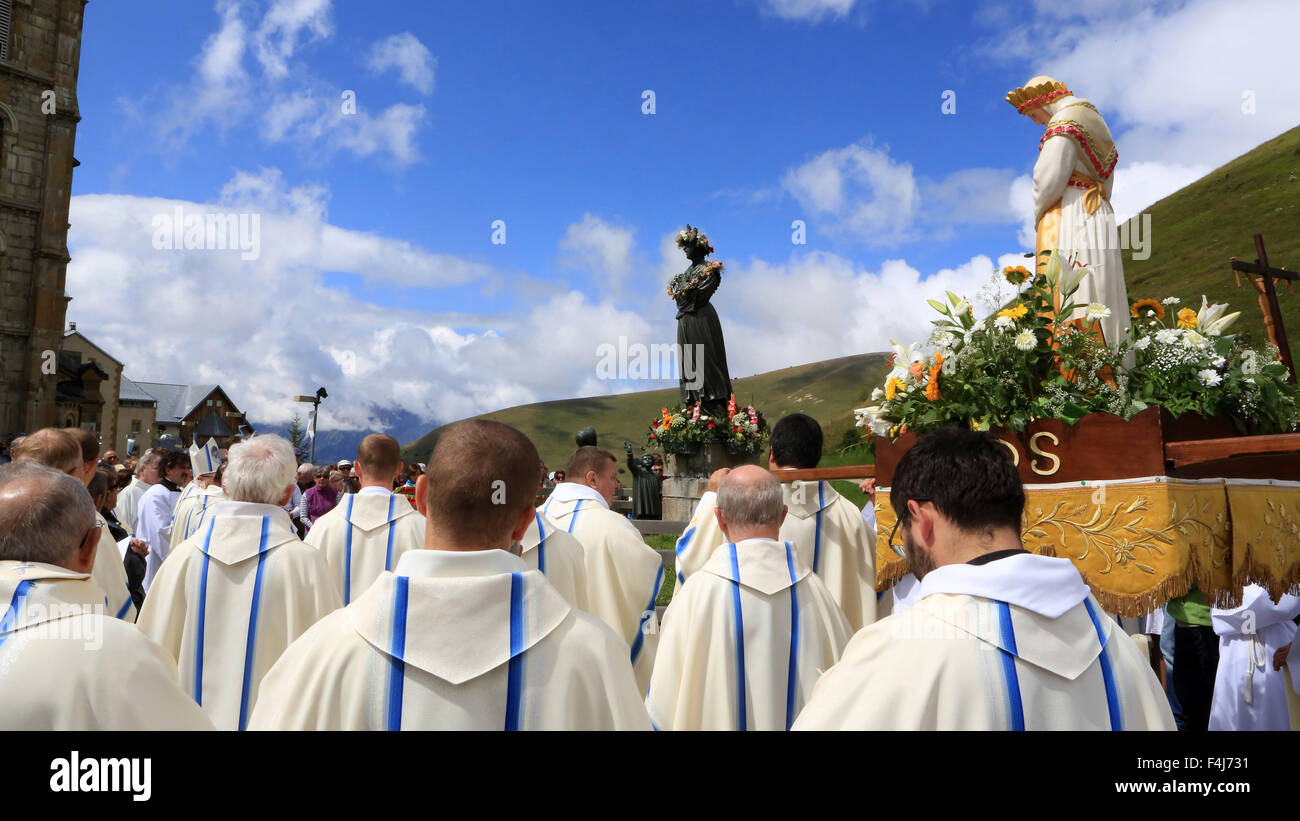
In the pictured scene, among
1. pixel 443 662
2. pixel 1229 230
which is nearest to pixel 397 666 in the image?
pixel 443 662

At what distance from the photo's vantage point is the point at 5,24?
34.4 metres

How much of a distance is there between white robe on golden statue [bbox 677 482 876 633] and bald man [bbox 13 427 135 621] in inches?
121

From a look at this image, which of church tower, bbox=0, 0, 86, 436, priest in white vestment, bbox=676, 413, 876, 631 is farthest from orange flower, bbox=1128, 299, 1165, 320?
church tower, bbox=0, 0, 86, 436

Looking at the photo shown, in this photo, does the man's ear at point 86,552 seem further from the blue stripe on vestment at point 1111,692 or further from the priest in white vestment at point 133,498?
the priest in white vestment at point 133,498

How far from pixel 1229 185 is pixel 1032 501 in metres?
90.4

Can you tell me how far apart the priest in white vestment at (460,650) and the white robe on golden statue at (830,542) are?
3.32 m

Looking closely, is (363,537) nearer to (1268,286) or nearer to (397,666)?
(397,666)

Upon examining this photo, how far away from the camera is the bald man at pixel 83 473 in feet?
13.8

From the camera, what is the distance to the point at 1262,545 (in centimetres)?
346

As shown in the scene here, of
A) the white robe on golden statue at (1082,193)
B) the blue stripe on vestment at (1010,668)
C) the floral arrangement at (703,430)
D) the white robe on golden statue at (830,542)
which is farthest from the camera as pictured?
the floral arrangement at (703,430)

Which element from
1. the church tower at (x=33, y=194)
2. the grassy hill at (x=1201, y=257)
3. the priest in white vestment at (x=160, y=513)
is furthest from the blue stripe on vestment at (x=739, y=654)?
the church tower at (x=33, y=194)

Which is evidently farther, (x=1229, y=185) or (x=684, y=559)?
(x=1229, y=185)
